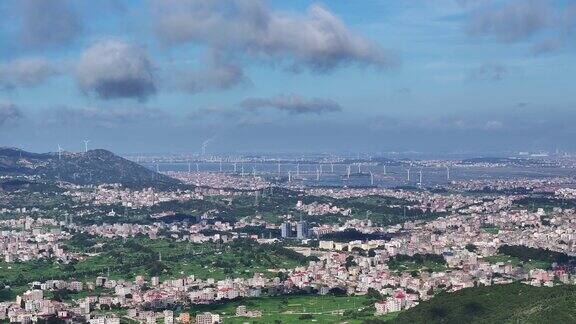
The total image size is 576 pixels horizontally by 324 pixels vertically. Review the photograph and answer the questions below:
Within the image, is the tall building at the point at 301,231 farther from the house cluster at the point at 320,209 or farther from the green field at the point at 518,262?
the green field at the point at 518,262

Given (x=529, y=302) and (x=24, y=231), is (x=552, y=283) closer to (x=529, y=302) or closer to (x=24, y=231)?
(x=529, y=302)

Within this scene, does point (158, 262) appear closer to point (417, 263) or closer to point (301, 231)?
point (417, 263)

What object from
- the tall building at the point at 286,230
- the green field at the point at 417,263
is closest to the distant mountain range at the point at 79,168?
the tall building at the point at 286,230

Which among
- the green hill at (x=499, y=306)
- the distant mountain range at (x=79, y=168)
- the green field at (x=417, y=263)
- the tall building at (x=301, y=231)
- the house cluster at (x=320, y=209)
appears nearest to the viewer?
the green hill at (x=499, y=306)

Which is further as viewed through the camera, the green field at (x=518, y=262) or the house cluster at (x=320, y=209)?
the house cluster at (x=320, y=209)

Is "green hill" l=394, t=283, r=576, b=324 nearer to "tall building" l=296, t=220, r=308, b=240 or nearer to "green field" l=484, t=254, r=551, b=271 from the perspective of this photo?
"green field" l=484, t=254, r=551, b=271

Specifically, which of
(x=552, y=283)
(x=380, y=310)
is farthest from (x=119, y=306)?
(x=552, y=283)

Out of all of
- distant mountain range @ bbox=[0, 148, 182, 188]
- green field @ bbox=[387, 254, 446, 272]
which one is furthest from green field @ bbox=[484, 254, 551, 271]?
distant mountain range @ bbox=[0, 148, 182, 188]
